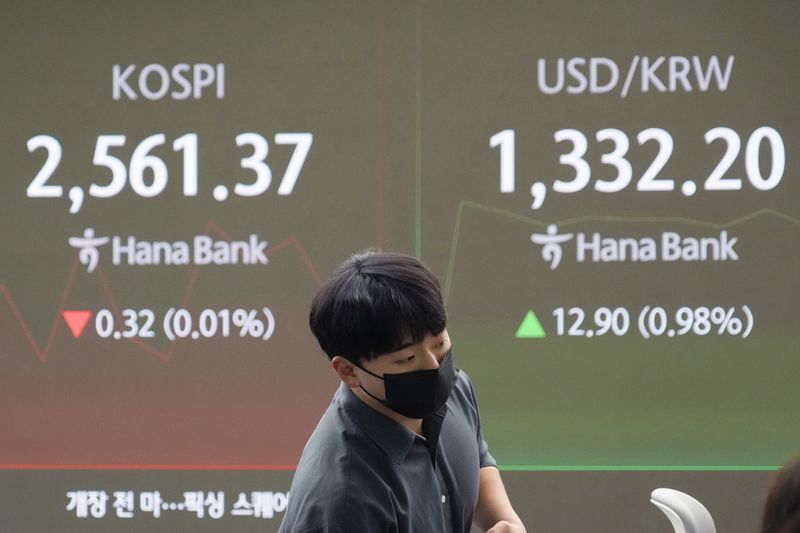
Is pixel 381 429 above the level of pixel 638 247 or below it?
below

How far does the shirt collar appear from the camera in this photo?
4.70ft

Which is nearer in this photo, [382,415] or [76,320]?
[382,415]

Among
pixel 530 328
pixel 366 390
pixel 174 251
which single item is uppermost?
pixel 174 251

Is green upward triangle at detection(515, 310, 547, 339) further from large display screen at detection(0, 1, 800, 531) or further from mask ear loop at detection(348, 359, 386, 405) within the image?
mask ear loop at detection(348, 359, 386, 405)

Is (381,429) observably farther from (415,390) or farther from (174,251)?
(174,251)

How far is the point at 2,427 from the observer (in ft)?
9.70

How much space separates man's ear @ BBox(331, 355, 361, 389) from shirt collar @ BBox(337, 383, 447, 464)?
22mm

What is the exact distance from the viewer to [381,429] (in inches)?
56.8

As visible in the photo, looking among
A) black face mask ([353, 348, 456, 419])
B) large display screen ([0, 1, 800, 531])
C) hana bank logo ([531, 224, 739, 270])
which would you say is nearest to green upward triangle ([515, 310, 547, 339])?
large display screen ([0, 1, 800, 531])

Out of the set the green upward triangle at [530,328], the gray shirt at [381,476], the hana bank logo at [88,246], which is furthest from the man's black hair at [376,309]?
the hana bank logo at [88,246]

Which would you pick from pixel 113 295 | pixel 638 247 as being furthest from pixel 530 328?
pixel 113 295

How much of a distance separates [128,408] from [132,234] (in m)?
0.54

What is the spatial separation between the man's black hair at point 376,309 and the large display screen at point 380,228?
147 cm

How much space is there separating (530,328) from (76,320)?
4.61ft
